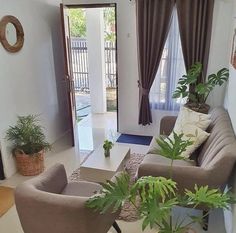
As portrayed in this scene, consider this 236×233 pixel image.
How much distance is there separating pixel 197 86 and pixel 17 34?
241cm

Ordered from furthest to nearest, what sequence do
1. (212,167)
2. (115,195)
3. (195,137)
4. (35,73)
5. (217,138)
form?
(35,73) → (195,137) → (217,138) → (212,167) → (115,195)

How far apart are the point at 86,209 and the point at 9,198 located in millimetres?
1572

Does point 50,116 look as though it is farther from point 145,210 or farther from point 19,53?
point 145,210

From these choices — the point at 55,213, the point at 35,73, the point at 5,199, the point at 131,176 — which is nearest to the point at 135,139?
the point at 131,176

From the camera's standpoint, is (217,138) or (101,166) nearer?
(217,138)

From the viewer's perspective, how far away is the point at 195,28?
3.42 m

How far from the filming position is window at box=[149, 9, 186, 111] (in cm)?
365

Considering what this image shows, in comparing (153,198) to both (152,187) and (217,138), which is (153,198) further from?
(217,138)

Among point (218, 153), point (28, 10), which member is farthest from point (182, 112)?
point (28, 10)

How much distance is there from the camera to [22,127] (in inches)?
124

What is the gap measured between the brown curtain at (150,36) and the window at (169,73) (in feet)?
0.34

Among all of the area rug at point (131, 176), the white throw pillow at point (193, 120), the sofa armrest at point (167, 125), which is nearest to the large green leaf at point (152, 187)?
the area rug at point (131, 176)

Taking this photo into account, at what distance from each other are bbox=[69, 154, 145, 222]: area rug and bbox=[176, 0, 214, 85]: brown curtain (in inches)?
58.9

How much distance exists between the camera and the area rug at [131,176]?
2418 millimetres
